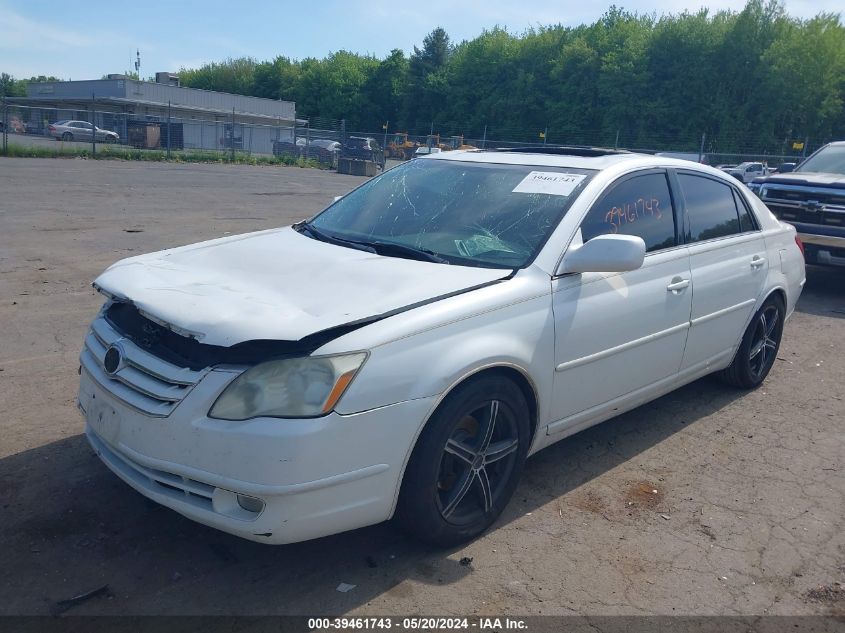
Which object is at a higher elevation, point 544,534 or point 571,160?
point 571,160

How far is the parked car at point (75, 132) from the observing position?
36.3m

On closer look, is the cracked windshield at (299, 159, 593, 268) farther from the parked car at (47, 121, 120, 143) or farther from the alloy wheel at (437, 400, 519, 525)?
the parked car at (47, 121, 120, 143)

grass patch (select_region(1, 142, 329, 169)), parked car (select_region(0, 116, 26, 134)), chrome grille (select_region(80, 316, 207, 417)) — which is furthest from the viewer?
parked car (select_region(0, 116, 26, 134))

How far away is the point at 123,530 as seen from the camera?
11.0 feet

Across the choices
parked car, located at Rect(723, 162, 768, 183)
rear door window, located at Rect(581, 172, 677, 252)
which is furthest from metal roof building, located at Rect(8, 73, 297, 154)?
rear door window, located at Rect(581, 172, 677, 252)

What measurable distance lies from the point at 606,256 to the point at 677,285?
1001 millimetres

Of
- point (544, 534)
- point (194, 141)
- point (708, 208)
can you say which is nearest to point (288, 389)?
point (544, 534)

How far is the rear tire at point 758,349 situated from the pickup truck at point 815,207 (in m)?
4.09

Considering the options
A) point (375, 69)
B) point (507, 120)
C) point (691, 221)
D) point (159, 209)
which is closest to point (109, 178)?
point (159, 209)

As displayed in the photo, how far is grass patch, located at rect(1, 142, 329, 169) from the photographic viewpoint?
2780 centimetres

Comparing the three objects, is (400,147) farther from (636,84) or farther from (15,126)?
(636,84)

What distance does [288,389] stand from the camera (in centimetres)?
281

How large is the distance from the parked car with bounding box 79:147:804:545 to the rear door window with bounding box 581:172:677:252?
0.02 meters

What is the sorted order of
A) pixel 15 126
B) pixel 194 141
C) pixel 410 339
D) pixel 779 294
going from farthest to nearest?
pixel 194 141 → pixel 15 126 → pixel 779 294 → pixel 410 339
